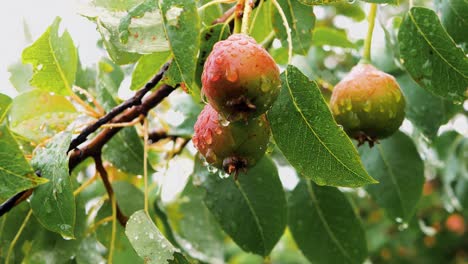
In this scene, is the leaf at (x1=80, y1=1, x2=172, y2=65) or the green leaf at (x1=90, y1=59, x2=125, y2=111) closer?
the leaf at (x1=80, y1=1, x2=172, y2=65)

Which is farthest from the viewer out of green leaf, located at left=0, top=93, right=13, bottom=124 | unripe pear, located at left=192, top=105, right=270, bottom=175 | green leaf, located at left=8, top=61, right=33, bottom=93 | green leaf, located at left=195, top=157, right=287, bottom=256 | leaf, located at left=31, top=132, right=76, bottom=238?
green leaf, located at left=8, top=61, right=33, bottom=93

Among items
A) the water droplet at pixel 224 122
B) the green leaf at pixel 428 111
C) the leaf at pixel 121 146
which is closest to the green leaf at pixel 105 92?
the leaf at pixel 121 146

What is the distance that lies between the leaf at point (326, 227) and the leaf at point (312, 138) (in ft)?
2.12

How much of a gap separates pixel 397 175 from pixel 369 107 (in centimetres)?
55

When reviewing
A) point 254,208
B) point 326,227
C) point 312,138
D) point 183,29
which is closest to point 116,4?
point 183,29

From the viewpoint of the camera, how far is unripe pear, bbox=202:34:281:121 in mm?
1038

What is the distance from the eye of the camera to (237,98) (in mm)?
1041

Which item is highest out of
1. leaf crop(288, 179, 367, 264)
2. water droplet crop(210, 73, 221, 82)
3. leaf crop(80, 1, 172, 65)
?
leaf crop(80, 1, 172, 65)

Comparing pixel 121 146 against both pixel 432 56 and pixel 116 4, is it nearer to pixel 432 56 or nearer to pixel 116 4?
pixel 116 4

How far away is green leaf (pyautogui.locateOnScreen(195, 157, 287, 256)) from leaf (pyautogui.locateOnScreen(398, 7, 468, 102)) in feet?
1.63

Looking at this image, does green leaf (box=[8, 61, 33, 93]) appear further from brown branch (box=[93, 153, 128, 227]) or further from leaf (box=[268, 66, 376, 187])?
leaf (box=[268, 66, 376, 187])

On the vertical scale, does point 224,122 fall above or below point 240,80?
below

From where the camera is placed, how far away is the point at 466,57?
1.32m

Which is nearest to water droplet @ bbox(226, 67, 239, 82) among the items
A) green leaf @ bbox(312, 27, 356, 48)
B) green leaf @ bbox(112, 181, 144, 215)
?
green leaf @ bbox(112, 181, 144, 215)
